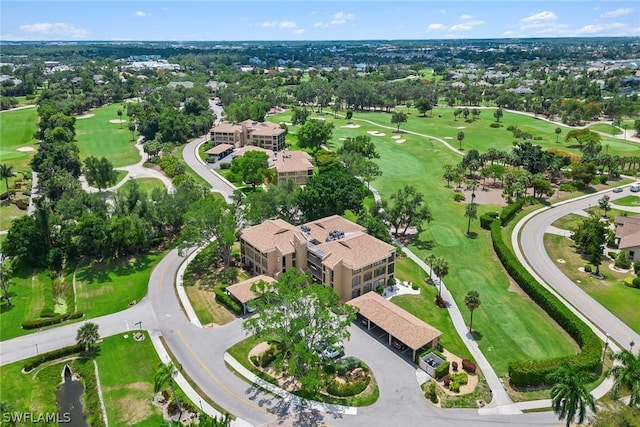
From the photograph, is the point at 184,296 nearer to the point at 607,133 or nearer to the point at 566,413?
the point at 566,413

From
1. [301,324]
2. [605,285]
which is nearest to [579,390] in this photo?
[301,324]

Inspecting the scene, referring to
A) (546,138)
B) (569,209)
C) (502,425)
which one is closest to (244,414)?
(502,425)

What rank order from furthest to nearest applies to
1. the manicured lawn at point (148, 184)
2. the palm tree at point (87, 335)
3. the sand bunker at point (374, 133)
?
the sand bunker at point (374, 133) < the manicured lawn at point (148, 184) < the palm tree at point (87, 335)

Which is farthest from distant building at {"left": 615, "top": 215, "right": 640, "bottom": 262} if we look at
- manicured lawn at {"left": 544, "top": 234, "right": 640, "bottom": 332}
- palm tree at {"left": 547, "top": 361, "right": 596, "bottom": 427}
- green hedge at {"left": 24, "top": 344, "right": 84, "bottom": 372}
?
green hedge at {"left": 24, "top": 344, "right": 84, "bottom": 372}

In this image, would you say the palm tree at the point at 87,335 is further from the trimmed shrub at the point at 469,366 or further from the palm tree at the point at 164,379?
the trimmed shrub at the point at 469,366

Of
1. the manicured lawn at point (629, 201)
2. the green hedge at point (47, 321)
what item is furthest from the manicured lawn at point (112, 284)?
the manicured lawn at point (629, 201)
